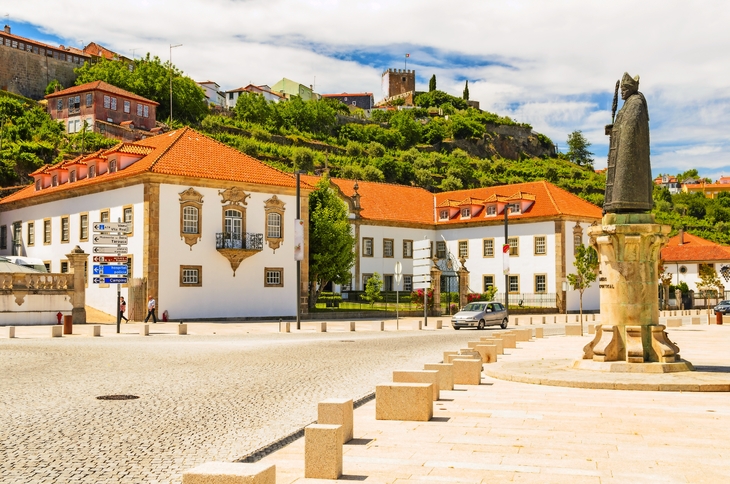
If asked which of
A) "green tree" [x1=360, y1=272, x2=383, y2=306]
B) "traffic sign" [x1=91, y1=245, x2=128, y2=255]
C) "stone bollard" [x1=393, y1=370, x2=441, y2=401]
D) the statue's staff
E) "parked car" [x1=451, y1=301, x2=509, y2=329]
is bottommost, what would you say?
"parked car" [x1=451, y1=301, x2=509, y2=329]

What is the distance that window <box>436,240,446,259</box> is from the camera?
6862cm

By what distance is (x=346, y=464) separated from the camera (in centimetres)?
788

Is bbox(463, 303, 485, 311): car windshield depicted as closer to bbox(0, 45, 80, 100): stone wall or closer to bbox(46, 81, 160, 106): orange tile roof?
bbox(46, 81, 160, 106): orange tile roof

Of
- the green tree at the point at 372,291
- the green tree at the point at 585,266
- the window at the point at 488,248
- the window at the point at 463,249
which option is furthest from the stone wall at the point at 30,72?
Result: the green tree at the point at 585,266

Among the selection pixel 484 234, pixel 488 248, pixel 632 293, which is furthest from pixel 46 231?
pixel 632 293

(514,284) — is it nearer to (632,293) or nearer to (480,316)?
(480,316)

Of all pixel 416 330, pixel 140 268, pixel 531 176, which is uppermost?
pixel 531 176

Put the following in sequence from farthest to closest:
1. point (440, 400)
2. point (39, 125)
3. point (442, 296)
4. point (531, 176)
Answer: point (531, 176) → point (39, 125) → point (442, 296) → point (440, 400)

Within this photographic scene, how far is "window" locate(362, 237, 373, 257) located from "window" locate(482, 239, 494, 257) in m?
9.06

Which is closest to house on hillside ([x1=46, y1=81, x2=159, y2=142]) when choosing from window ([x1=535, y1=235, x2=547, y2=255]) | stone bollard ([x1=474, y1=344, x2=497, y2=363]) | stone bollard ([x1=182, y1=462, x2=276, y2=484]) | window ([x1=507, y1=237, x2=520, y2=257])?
window ([x1=507, y1=237, x2=520, y2=257])

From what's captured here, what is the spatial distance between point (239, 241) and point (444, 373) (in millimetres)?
32407

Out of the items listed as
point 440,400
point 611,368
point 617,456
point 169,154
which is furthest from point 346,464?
point 169,154

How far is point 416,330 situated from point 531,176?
88.8m

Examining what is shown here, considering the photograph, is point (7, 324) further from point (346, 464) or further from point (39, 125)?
point (39, 125)
